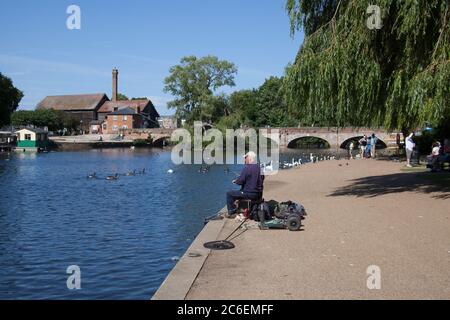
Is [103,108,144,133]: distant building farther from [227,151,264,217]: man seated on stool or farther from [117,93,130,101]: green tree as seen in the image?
[227,151,264,217]: man seated on stool

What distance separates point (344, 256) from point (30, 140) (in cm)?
8833

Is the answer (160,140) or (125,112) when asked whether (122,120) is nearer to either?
(125,112)

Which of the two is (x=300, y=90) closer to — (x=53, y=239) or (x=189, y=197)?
(x=53, y=239)

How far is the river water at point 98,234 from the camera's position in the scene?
11.5m

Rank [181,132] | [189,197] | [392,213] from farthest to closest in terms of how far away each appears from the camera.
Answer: [181,132] < [189,197] < [392,213]

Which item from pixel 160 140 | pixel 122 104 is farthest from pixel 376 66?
pixel 122 104

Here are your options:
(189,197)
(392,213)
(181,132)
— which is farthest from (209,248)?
(181,132)

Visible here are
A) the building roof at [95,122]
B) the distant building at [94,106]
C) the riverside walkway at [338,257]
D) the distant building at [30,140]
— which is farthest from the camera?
the distant building at [94,106]

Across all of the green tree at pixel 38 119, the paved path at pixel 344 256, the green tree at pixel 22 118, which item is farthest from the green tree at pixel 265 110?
the paved path at pixel 344 256

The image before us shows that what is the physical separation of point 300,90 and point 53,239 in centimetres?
864

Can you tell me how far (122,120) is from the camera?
407ft

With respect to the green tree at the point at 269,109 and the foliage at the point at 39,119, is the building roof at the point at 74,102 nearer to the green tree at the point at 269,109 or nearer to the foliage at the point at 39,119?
the foliage at the point at 39,119

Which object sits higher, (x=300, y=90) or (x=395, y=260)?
(x=300, y=90)
